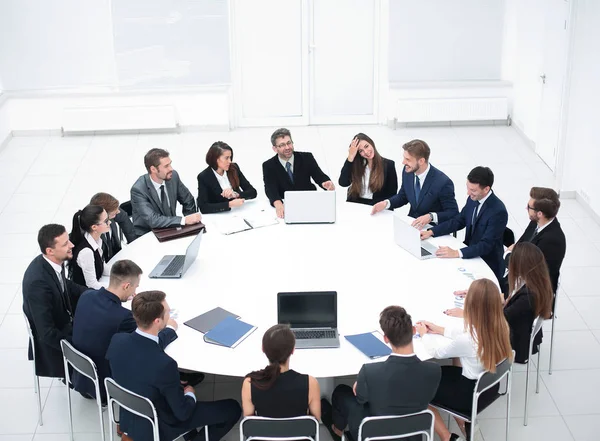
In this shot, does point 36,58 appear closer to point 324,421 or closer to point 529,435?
point 324,421

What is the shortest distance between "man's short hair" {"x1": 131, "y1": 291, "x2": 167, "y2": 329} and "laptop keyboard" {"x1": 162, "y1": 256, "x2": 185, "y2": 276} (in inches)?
41.9

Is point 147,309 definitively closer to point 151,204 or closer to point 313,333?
point 313,333

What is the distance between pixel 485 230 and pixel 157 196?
261 cm

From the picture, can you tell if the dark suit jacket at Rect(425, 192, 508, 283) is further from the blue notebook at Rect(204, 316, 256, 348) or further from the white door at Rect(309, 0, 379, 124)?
the white door at Rect(309, 0, 379, 124)

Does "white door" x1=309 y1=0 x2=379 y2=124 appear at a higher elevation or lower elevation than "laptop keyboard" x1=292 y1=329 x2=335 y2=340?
higher

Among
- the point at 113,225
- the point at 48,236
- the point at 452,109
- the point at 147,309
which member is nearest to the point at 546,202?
A: the point at 147,309

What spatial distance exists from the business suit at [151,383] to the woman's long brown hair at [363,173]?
2.91 meters

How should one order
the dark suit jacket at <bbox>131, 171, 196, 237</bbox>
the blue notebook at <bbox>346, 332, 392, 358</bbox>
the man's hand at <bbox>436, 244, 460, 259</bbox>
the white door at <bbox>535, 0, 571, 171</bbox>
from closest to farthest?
the blue notebook at <bbox>346, 332, 392, 358</bbox>
the man's hand at <bbox>436, 244, 460, 259</bbox>
the dark suit jacket at <bbox>131, 171, 196, 237</bbox>
the white door at <bbox>535, 0, 571, 171</bbox>

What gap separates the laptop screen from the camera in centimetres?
459

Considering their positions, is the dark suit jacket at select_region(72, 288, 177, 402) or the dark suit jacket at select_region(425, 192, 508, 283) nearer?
the dark suit jacket at select_region(72, 288, 177, 402)

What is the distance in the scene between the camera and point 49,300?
4.84 meters

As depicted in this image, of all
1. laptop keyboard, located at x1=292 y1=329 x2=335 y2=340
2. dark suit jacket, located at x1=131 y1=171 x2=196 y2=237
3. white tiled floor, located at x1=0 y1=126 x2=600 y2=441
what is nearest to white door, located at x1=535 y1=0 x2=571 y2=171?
white tiled floor, located at x1=0 y1=126 x2=600 y2=441

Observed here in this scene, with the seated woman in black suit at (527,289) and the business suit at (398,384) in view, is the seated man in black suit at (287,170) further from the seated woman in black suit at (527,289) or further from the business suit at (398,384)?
the business suit at (398,384)

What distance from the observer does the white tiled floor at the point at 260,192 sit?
5.17 m
